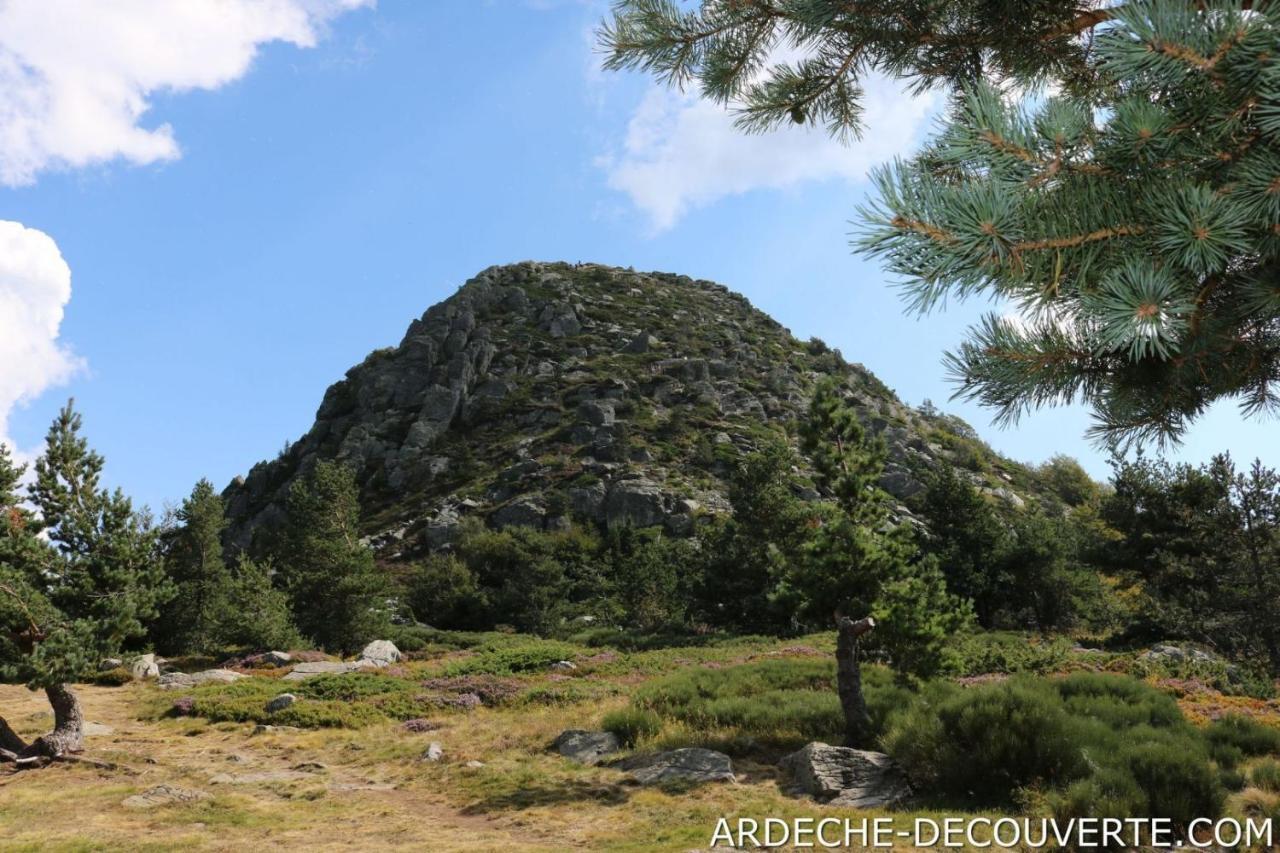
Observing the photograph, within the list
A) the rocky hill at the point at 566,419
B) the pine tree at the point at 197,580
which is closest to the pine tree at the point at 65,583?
the pine tree at the point at 197,580

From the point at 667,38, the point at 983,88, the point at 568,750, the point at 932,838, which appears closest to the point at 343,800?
the point at 568,750

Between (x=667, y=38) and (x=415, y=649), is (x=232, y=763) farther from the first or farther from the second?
(x=415, y=649)

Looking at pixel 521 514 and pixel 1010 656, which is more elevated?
pixel 521 514

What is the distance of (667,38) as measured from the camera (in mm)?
6035

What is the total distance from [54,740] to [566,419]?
63.9 meters

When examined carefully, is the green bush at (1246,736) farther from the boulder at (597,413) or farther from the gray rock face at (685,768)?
the boulder at (597,413)

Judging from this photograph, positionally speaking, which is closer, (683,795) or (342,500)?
(683,795)

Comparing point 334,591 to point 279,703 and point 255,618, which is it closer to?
point 255,618

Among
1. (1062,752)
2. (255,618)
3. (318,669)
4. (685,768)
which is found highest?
(255,618)

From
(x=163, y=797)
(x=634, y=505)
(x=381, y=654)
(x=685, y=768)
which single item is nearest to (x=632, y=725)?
(x=685, y=768)

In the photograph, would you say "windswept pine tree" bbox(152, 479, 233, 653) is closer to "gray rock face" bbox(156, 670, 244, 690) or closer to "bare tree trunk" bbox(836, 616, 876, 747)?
"gray rock face" bbox(156, 670, 244, 690)

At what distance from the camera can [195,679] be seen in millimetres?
25172

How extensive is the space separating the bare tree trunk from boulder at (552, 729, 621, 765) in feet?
15.5

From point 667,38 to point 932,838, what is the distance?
9146 millimetres
